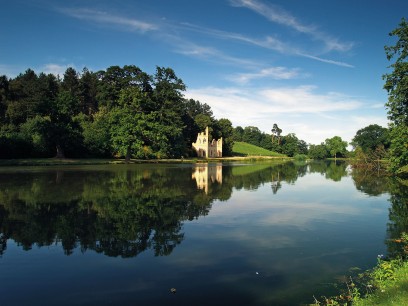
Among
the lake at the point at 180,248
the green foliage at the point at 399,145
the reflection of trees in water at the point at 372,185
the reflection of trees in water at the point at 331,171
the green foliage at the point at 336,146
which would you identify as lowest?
the lake at the point at 180,248

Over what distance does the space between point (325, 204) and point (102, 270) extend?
51.9 ft

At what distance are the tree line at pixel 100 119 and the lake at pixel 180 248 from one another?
42210 mm

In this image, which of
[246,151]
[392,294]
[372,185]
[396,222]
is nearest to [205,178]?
[372,185]

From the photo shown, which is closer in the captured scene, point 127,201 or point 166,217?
point 166,217

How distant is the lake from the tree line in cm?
4221

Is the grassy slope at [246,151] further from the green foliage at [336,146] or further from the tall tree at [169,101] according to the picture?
the tall tree at [169,101]

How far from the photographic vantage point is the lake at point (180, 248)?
718cm

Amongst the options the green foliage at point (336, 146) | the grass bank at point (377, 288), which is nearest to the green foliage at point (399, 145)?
the grass bank at point (377, 288)

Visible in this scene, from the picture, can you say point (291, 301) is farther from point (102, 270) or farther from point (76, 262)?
point (76, 262)

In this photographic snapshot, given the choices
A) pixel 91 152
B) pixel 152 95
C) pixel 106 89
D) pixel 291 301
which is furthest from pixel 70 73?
pixel 291 301

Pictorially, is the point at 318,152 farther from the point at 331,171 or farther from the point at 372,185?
the point at 372,185

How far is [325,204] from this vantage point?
66.9 ft

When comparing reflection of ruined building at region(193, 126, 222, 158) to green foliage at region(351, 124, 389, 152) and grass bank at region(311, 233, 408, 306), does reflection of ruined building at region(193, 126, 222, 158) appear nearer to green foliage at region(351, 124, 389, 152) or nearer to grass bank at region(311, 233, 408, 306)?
green foliage at region(351, 124, 389, 152)

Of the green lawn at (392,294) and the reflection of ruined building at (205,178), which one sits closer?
the green lawn at (392,294)
